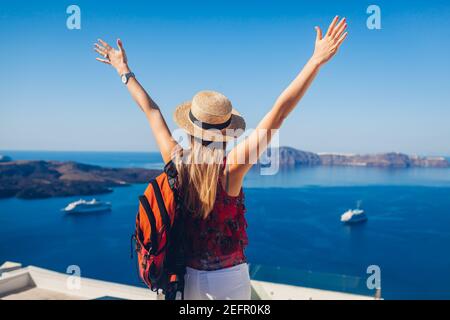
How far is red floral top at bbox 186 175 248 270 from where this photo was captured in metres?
1.12

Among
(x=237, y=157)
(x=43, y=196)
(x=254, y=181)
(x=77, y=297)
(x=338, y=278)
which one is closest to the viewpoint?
(x=237, y=157)

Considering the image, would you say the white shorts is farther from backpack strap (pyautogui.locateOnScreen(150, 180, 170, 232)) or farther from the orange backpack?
backpack strap (pyautogui.locateOnScreen(150, 180, 170, 232))

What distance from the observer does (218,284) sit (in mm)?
1101

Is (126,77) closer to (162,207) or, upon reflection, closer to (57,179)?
(162,207)

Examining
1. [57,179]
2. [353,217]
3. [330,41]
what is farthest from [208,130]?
[57,179]

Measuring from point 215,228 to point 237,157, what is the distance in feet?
0.83

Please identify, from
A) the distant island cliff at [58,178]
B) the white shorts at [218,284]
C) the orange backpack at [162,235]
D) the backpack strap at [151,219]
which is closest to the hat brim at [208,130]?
the orange backpack at [162,235]

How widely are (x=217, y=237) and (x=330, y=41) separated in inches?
26.8

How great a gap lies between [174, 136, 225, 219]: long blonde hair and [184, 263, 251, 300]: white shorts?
181 millimetres

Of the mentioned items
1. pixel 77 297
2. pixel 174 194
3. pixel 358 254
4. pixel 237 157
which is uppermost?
pixel 237 157
